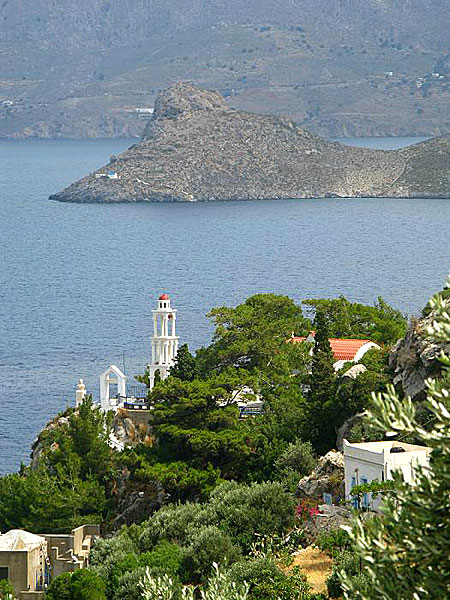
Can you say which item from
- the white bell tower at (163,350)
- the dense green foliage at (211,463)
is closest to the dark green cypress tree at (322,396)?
the dense green foliage at (211,463)

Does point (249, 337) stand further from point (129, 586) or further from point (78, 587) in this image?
point (129, 586)

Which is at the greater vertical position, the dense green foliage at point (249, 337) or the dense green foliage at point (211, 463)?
the dense green foliage at point (249, 337)

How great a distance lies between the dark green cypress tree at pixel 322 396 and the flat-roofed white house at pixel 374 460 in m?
4.91

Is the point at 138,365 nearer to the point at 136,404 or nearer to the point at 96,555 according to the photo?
the point at 136,404

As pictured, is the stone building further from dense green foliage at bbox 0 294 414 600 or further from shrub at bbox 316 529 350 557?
shrub at bbox 316 529 350 557

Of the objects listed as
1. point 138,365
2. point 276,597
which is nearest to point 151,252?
point 138,365

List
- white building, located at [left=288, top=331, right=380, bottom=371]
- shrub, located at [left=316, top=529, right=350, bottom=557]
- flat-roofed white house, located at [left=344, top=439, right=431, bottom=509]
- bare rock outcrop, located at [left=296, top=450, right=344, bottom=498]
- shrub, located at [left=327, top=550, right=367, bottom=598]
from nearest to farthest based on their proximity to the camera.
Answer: shrub, located at [left=327, top=550, right=367, bottom=598], shrub, located at [left=316, top=529, right=350, bottom=557], flat-roofed white house, located at [left=344, top=439, right=431, bottom=509], bare rock outcrop, located at [left=296, top=450, right=344, bottom=498], white building, located at [left=288, top=331, right=380, bottom=371]

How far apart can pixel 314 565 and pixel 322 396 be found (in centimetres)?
981

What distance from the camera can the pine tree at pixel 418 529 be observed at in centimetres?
1534

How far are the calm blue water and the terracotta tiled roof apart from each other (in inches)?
A: 544

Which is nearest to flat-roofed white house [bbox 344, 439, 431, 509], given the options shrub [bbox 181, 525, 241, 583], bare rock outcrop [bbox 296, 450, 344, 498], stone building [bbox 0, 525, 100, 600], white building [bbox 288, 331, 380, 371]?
bare rock outcrop [bbox 296, 450, 344, 498]

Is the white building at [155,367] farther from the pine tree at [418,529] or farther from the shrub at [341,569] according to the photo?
the pine tree at [418,529]

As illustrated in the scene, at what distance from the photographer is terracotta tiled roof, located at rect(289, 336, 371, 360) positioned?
143 ft

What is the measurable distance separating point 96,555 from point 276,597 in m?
8.26
